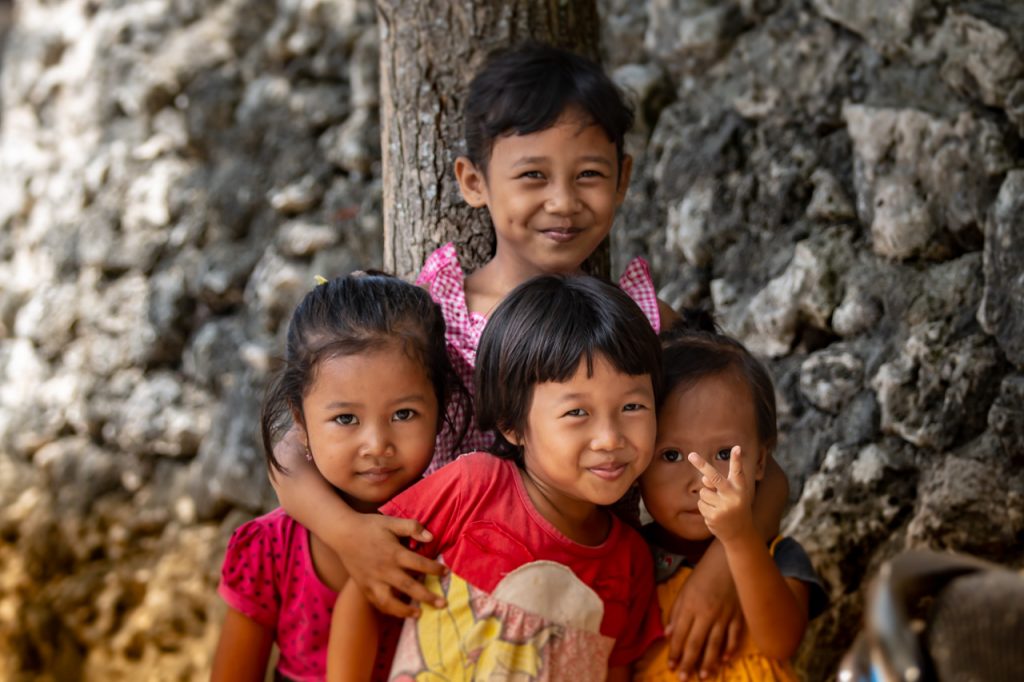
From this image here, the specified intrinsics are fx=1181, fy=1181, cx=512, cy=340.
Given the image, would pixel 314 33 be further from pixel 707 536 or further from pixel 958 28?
pixel 707 536

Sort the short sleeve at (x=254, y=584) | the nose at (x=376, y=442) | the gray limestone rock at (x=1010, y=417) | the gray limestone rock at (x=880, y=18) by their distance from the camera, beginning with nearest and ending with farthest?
the nose at (x=376, y=442)
the short sleeve at (x=254, y=584)
the gray limestone rock at (x=1010, y=417)
the gray limestone rock at (x=880, y=18)

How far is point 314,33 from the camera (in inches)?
178

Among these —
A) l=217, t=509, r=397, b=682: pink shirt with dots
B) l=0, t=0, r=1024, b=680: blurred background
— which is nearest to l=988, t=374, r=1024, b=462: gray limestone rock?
l=0, t=0, r=1024, b=680: blurred background

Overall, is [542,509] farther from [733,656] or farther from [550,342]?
[733,656]

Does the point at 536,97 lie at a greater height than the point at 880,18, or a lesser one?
lesser

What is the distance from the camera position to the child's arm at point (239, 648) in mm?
2387

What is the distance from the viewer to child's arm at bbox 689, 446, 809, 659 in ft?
6.31

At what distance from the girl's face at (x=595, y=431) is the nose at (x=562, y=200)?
1.64 feet

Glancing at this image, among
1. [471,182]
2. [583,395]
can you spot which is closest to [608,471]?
[583,395]

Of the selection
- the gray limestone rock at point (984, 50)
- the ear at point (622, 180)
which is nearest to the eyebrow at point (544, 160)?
the ear at point (622, 180)

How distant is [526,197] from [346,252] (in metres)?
1.87

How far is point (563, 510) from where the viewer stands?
6.81 feet

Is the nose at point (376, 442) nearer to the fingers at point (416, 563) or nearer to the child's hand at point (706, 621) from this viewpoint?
the fingers at point (416, 563)

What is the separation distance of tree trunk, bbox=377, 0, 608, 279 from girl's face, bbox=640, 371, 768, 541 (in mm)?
697
